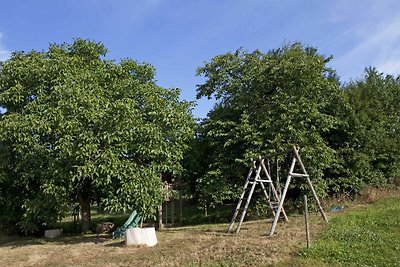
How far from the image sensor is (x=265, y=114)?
56.3 feet

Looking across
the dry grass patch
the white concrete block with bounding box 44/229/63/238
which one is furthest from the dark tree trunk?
the dry grass patch

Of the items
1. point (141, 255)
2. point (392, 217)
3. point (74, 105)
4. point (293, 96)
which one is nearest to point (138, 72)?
point (74, 105)

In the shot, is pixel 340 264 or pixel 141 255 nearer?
pixel 340 264

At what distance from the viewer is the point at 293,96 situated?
17031mm

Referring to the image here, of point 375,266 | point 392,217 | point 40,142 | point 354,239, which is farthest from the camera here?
point 40,142

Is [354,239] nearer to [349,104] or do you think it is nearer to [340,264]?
[340,264]

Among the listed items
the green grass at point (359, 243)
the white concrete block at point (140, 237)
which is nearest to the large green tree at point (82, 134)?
the white concrete block at point (140, 237)

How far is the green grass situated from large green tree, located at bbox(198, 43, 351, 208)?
16.1 feet

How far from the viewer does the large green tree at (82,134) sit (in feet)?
41.0

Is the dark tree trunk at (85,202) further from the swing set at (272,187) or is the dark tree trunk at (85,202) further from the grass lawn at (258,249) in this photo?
the swing set at (272,187)

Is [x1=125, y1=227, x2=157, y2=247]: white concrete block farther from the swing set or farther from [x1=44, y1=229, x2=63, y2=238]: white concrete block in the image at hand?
[x1=44, y1=229, x2=63, y2=238]: white concrete block

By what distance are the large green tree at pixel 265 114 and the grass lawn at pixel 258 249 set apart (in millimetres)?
4164

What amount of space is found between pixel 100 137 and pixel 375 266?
27.2 feet

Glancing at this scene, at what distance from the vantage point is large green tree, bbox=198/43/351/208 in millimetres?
16562
